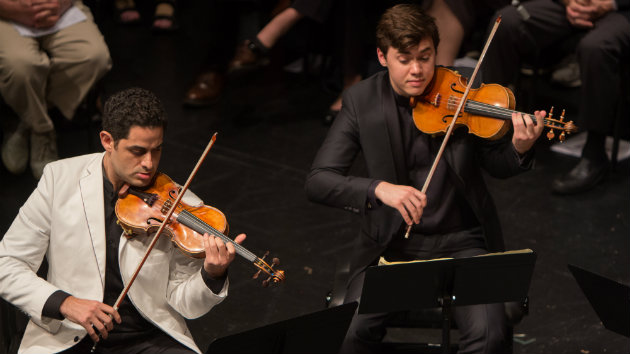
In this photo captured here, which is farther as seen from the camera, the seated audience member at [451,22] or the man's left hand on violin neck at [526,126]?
the seated audience member at [451,22]

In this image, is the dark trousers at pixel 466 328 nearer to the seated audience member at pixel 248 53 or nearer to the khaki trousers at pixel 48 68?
the khaki trousers at pixel 48 68

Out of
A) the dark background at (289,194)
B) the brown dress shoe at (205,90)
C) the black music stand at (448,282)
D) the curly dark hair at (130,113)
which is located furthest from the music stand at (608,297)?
the brown dress shoe at (205,90)

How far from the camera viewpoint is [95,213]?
2693 millimetres

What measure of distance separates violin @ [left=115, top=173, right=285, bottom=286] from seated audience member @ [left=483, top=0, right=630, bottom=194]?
260cm

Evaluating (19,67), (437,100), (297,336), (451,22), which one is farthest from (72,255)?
(451,22)

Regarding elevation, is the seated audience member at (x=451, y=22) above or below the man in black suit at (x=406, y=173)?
below

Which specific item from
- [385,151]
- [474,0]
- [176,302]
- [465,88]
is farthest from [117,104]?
[474,0]

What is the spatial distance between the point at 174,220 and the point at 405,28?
1015 millimetres

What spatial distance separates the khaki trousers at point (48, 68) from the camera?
4379 millimetres

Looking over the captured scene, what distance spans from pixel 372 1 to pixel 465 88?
99.9 inches

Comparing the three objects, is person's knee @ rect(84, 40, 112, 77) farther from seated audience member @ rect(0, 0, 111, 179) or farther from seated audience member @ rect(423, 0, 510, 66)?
seated audience member @ rect(423, 0, 510, 66)

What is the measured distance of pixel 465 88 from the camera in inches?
120

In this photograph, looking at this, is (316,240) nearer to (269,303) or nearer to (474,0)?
(269,303)

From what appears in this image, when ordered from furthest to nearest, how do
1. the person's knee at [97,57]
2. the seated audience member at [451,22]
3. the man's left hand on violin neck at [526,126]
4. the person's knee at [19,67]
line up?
the seated audience member at [451,22]
the person's knee at [97,57]
the person's knee at [19,67]
the man's left hand on violin neck at [526,126]
